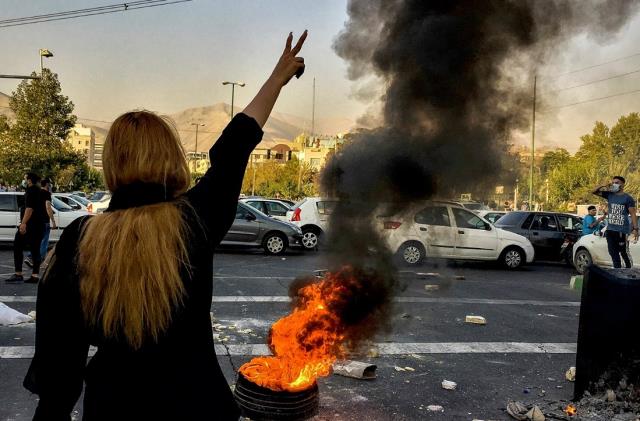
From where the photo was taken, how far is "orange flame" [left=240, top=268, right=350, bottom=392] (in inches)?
155

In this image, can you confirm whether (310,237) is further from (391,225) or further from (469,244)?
(391,225)

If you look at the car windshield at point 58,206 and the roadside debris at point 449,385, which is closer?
the roadside debris at point 449,385

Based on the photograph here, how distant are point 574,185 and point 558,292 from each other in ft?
94.4

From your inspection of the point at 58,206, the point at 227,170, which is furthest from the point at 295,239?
the point at 227,170

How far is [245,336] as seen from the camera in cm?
640

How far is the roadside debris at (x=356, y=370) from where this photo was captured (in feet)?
16.8

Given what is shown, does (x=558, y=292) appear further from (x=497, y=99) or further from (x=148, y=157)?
(x=148, y=157)

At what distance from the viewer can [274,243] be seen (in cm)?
1488

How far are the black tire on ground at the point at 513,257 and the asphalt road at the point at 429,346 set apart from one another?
9.31ft

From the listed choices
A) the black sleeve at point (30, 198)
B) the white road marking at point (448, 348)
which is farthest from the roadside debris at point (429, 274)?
the black sleeve at point (30, 198)

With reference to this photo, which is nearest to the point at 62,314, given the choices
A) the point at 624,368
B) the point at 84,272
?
the point at 84,272

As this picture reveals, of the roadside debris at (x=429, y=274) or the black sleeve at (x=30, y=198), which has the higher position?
the black sleeve at (x=30, y=198)

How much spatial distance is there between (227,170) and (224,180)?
36 millimetres

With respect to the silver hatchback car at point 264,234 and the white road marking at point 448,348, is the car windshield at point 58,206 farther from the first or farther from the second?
the white road marking at point 448,348
